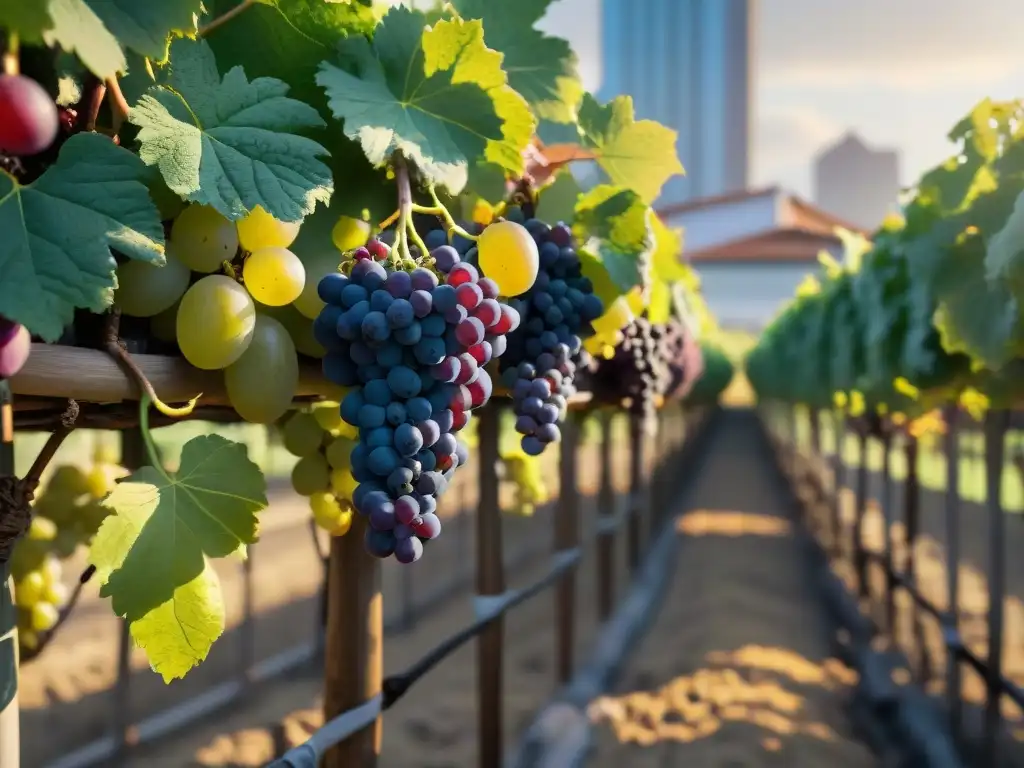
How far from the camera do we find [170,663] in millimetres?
1057

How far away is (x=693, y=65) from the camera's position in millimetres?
135125

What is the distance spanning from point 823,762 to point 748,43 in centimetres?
13579

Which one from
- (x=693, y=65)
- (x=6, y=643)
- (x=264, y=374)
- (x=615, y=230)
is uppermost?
(x=693, y=65)

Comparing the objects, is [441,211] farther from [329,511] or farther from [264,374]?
[329,511]

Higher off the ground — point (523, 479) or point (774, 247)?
point (774, 247)

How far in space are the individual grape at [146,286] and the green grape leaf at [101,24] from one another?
23 cm

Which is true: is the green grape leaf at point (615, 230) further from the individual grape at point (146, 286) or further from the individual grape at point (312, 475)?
the individual grape at point (146, 286)

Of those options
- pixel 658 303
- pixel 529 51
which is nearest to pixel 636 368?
pixel 658 303

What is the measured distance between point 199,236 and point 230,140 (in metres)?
0.12

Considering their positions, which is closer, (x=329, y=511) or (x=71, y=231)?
(x=71, y=231)

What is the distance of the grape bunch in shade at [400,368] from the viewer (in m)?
1.10

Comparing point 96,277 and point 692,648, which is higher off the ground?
point 96,277

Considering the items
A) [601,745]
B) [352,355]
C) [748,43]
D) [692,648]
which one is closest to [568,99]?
[352,355]

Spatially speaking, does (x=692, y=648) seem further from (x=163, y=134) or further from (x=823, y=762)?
(x=163, y=134)
